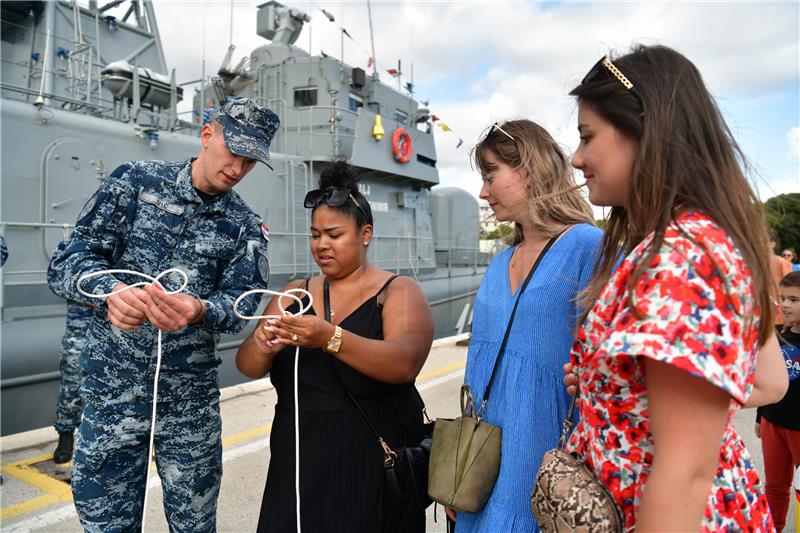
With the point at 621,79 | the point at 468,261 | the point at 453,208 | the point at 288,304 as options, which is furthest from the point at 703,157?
the point at 453,208

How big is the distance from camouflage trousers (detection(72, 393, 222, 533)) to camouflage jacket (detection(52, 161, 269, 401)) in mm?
69

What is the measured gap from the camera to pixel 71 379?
356 cm

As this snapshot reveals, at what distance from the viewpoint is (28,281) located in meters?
5.37

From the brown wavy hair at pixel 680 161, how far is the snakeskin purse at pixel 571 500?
38 centimetres

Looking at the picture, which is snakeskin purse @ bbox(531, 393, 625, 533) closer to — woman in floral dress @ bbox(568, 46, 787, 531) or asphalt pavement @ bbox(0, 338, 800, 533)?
woman in floral dress @ bbox(568, 46, 787, 531)

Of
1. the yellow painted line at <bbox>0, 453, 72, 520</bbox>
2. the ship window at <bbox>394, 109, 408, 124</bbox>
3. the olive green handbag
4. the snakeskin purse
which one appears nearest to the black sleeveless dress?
the olive green handbag

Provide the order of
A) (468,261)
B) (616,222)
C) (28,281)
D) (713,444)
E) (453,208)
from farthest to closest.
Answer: (453,208), (468,261), (28,281), (616,222), (713,444)

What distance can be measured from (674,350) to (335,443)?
47.6 inches

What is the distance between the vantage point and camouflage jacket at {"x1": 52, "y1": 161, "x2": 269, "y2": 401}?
1816 mm

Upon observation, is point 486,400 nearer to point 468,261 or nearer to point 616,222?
point 616,222

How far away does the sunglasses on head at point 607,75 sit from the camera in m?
0.98

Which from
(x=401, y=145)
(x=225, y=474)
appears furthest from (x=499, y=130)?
(x=401, y=145)

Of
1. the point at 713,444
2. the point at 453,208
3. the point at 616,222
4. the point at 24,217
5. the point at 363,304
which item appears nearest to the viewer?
the point at 713,444

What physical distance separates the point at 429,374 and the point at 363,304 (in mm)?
4626
